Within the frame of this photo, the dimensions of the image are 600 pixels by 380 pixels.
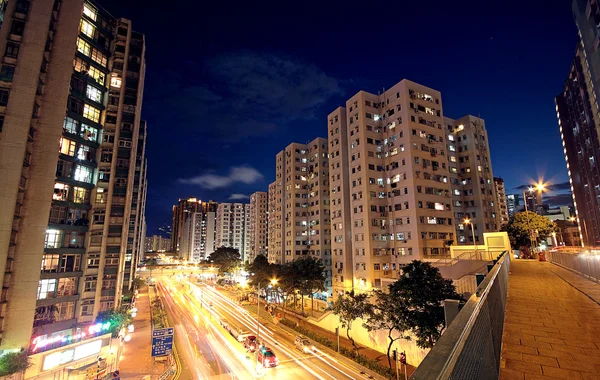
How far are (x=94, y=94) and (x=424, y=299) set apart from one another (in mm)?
46139

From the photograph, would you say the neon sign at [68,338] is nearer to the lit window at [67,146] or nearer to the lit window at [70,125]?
the lit window at [67,146]

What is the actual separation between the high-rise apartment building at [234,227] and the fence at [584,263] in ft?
472

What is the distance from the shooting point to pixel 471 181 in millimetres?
63688

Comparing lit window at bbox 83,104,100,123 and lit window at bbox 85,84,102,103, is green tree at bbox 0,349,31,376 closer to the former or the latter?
lit window at bbox 83,104,100,123

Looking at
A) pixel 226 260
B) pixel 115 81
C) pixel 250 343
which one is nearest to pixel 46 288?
pixel 250 343

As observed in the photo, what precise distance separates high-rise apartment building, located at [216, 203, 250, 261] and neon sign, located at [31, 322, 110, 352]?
405 ft

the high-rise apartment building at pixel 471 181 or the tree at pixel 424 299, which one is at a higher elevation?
the high-rise apartment building at pixel 471 181

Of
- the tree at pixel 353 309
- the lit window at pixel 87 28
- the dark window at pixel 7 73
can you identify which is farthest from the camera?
the lit window at pixel 87 28

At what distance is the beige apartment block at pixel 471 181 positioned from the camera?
203ft

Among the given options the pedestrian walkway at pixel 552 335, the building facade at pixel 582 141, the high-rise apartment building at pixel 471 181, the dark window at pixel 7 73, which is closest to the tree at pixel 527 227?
the high-rise apartment building at pixel 471 181

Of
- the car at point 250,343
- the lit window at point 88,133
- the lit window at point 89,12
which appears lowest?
the car at point 250,343

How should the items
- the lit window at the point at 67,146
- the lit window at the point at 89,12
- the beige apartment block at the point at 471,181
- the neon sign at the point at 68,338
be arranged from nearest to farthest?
the neon sign at the point at 68,338
the lit window at the point at 67,146
the lit window at the point at 89,12
the beige apartment block at the point at 471,181

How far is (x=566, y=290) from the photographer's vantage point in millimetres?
14625

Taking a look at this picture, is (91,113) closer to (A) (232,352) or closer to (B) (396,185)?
(A) (232,352)
